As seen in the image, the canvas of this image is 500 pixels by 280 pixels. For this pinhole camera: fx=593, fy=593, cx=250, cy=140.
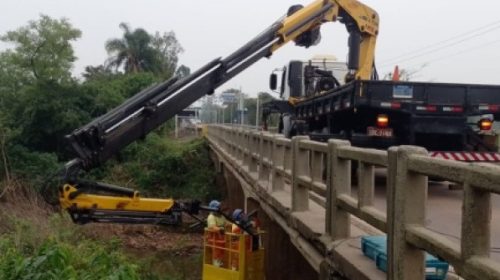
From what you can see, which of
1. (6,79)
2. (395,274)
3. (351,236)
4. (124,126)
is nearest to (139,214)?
(124,126)

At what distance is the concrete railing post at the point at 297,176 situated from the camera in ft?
23.1

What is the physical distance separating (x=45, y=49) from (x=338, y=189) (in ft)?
101

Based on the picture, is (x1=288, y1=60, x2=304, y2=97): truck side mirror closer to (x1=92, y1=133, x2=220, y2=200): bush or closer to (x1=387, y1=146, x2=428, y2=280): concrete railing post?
(x1=92, y1=133, x2=220, y2=200): bush

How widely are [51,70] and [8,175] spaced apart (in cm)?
790

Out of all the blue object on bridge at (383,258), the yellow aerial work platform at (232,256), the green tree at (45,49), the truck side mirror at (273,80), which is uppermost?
the green tree at (45,49)

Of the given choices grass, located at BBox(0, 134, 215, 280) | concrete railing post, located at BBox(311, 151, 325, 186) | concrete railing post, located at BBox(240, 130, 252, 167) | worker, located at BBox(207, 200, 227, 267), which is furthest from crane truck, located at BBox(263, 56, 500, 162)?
grass, located at BBox(0, 134, 215, 280)

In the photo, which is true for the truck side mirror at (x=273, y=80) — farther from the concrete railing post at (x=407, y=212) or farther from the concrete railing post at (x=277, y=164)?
the concrete railing post at (x=407, y=212)

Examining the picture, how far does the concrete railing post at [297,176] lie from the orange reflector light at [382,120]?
10.4ft

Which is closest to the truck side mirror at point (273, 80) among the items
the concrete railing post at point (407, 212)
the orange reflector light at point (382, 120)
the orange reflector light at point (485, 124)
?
the orange reflector light at point (382, 120)

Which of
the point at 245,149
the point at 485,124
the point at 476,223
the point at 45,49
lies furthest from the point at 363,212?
the point at 45,49

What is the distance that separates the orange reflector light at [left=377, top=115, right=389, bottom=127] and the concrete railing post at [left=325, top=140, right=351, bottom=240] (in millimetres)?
4684

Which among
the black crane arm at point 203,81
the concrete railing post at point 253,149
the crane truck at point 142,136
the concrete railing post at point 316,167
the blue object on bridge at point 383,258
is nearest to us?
the blue object on bridge at point 383,258

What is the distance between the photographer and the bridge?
9.79 feet

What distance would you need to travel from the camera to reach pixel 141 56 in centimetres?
5991
